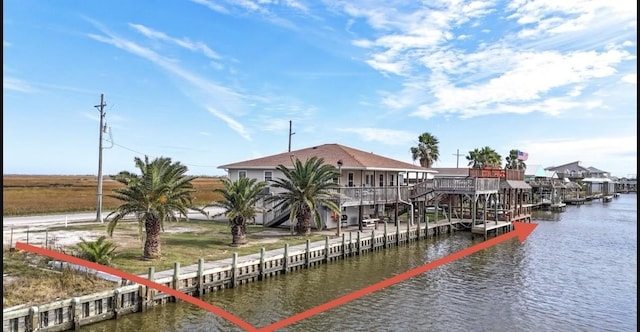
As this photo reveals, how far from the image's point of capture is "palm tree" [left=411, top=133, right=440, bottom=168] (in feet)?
194

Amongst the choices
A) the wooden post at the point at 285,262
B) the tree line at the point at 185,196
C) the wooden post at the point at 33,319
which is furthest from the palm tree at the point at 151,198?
the wooden post at the point at 33,319

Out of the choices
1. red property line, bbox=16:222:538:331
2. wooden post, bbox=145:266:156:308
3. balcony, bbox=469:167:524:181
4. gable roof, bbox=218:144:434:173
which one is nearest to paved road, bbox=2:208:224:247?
red property line, bbox=16:222:538:331

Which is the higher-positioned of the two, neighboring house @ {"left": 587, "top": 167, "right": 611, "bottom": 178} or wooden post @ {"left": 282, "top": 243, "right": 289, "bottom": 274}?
neighboring house @ {"left": 587, "top": 167, "right": 611, "bottom": 178}

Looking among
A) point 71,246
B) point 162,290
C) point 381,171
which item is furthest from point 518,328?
point 381,171

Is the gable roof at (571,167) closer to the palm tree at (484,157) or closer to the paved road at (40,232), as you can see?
the palm tree at (484,157)

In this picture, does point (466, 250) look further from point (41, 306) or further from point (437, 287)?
point (41, 306)

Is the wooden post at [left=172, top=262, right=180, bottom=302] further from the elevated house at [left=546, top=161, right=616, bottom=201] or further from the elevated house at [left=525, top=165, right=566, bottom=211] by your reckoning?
the elevated house at [left=546, top=161, right=616, bottom=201]

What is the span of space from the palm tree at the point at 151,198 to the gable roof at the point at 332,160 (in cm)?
1316

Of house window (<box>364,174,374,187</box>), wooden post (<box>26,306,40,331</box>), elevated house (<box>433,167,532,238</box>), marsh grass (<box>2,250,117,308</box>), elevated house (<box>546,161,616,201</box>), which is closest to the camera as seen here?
wooden post (<box>26,306,40,331</box>)

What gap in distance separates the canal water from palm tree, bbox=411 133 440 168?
30016 mm

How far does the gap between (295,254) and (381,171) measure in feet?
52.6

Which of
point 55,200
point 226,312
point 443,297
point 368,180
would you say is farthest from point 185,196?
point 55,200

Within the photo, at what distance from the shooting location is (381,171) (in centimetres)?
3656

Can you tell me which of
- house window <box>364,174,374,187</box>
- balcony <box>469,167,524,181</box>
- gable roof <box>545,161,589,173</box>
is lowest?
house window <box>364,174,374,187</box>
